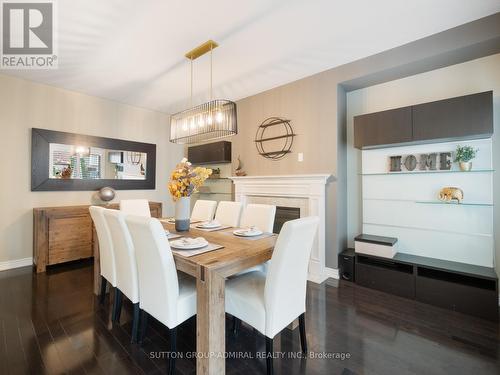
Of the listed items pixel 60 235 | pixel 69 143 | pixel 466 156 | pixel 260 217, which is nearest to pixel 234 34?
pixel 260 217

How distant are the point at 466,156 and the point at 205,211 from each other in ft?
10.1

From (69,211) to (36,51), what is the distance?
2117 millimetres

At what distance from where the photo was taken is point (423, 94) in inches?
116

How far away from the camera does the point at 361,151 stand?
11.2 ft

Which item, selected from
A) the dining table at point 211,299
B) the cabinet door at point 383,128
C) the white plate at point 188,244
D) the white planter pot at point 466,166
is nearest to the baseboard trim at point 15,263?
the white plate at point 188,244

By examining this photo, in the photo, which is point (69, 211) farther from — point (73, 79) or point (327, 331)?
point (327, 331)

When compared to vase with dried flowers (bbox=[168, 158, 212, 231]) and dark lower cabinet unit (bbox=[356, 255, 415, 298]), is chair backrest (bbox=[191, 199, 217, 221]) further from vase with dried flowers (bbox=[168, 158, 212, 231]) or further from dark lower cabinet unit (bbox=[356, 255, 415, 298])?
dark lower cabinet unit (bbox=[356, 255, 415, 298])

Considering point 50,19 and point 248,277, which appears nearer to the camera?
point 248,277

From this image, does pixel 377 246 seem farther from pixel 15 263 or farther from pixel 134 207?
pixel 15 263

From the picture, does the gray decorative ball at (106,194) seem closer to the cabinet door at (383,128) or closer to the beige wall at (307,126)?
the beige wall at (307,126)

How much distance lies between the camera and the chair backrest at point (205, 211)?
3.30 m

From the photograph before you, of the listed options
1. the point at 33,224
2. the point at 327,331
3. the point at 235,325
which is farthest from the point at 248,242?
the point at 33,224

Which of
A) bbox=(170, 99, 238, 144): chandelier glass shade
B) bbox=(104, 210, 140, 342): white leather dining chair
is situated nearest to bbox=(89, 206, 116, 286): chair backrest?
bbox=(104, 210, 140, 342): white leather dining chair

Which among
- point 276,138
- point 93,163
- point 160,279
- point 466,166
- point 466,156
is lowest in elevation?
point 160,279
